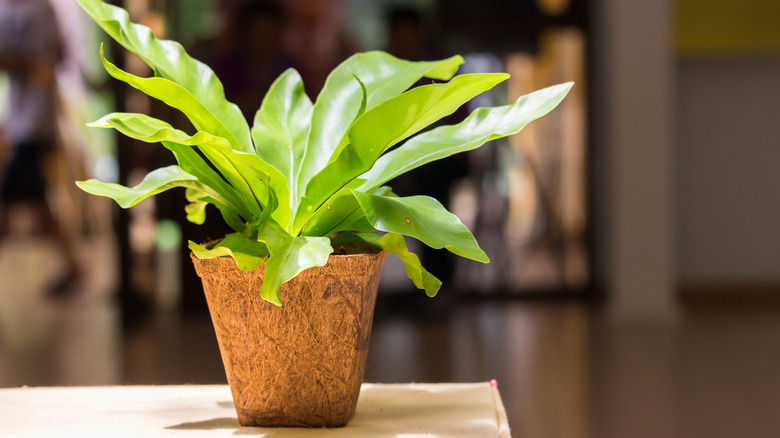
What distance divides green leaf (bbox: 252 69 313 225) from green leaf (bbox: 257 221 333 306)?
10cm

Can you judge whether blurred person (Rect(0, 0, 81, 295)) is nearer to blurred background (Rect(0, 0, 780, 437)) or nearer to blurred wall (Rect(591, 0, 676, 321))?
blurred background (Rect(0, 0, 780, 437))

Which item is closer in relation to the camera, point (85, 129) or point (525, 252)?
point (525, 252)

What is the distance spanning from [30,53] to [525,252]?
97.6 inches

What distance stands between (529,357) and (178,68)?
1.88 metres

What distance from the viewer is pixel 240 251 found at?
72cm

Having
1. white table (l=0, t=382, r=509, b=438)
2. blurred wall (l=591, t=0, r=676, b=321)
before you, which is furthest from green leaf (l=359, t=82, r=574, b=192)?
blurred wall (l=591, t=0, r=676, b=321)

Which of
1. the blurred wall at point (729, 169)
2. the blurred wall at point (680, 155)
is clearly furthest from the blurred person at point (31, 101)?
the blurred wall at point (729, 169)

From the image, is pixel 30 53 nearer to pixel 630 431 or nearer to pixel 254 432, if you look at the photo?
pixel 630 431

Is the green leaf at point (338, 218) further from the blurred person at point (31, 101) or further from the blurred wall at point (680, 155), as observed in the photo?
the blurred person at point (31, 101)

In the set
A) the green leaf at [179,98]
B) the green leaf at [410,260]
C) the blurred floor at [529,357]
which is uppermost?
the green leaf at [179,98]

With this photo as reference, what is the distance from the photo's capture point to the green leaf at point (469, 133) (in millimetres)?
736

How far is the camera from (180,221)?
10.5ft

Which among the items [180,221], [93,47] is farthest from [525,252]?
[93,47]

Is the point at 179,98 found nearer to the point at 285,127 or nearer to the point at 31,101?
the point at 285,127
